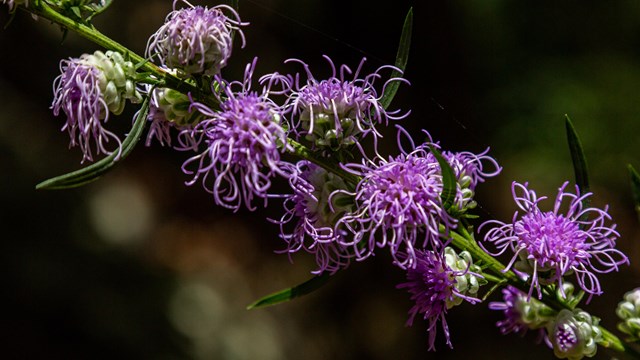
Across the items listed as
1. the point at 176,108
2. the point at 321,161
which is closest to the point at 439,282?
the point at 321,161

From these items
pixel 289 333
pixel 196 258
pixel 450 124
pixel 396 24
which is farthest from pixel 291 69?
pixel 289 333

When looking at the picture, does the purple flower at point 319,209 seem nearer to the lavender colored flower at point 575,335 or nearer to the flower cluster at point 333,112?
the flower cluster at point 333,112

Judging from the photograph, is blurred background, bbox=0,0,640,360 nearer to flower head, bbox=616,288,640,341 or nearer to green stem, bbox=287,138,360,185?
flower head, bbox=616,288,640,341

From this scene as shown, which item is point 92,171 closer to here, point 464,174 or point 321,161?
point 321,161

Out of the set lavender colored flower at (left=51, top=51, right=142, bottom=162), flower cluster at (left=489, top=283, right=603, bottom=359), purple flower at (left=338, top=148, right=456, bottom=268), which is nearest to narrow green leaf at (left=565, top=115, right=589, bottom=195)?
flower cluster at (left=489, top=283, right=603, bottom=359)

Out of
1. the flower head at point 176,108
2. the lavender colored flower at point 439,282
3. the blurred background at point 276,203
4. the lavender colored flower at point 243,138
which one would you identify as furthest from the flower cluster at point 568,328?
the blurred background at point 276,203

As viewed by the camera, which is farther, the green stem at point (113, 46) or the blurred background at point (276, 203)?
the blurred background at point (276, 203)
